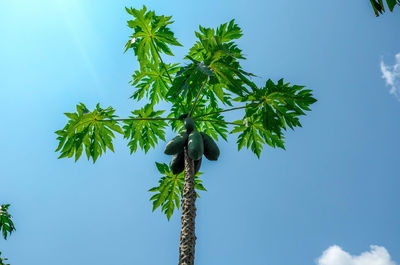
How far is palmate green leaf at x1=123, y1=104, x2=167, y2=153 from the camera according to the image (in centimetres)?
514

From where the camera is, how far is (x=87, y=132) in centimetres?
483

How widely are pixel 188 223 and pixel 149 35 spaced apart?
119 inches

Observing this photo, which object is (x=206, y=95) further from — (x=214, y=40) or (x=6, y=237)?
(x=6, y=237)

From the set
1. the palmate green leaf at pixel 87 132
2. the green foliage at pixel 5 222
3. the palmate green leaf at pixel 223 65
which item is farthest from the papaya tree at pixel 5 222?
the palmate green leaf at pixel 223 65

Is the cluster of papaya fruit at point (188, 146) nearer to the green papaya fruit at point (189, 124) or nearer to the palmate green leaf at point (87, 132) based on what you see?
the green papaya fruit at point (189, 124)

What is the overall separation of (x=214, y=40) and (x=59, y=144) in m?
2.77

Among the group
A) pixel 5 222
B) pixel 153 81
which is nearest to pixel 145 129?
pixel 153 81

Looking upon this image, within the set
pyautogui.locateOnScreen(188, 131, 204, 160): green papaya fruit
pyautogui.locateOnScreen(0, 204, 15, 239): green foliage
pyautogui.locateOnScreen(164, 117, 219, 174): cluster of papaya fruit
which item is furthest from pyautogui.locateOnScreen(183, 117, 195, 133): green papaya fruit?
pyautogui.locateOnScreen(0, 204, 15, 239): green foliage

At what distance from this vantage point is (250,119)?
202 inches

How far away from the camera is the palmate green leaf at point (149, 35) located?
486 cm

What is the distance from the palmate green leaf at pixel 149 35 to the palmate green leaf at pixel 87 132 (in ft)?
3.70

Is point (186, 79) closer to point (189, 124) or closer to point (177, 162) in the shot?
point (189, 124)

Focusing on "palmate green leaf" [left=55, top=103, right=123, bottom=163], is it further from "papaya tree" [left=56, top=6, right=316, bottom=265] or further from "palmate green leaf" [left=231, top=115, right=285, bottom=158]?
"palmate green leaf" [left=231, top=115, right=285, bottom=158]

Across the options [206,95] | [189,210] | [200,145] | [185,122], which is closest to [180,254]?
[189,210]
